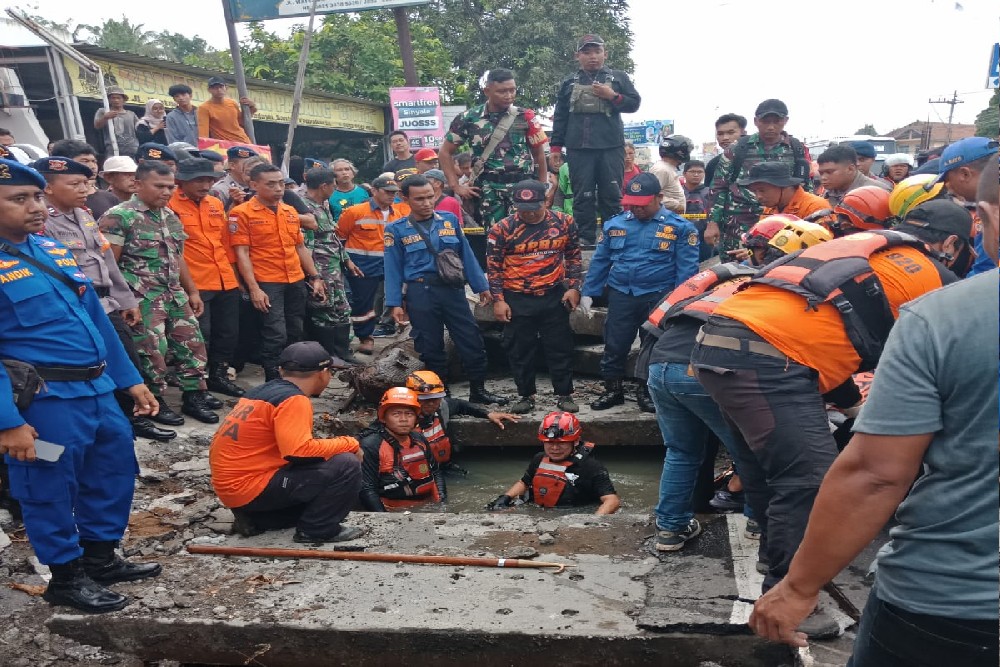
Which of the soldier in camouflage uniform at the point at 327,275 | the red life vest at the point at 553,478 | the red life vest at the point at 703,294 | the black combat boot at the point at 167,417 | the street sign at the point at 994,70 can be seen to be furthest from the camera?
the soldier in camouflage uniform at the point at 327,275

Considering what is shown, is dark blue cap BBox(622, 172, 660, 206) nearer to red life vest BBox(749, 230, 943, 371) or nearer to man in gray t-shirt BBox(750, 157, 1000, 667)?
red life vest BBox(749, 230, 943, 371)

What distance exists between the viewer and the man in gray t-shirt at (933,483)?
4.79 ft

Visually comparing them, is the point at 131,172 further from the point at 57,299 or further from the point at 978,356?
the point at 978,356

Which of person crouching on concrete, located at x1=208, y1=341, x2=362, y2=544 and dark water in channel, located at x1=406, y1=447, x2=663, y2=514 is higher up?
person crouching on concrete, located at x1=208, y1=341, x2=362, y2=544

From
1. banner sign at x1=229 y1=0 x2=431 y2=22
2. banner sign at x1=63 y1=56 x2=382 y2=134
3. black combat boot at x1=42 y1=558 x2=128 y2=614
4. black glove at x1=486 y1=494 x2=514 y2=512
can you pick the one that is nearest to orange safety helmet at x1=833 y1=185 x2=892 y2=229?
black glove at x1=486 y1=494 x2=514 y2=512

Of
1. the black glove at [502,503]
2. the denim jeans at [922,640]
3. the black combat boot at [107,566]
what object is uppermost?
the denim jeans at [922,640]

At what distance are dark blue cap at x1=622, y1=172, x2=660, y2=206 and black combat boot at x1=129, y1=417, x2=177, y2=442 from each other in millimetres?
3895

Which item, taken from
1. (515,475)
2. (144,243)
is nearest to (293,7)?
(144,243)

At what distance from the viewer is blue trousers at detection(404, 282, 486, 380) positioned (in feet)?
23.1

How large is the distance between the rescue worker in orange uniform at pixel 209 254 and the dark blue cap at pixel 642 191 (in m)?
3.35

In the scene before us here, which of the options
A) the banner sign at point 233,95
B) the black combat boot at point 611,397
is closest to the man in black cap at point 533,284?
the black combat boot at point 611,397

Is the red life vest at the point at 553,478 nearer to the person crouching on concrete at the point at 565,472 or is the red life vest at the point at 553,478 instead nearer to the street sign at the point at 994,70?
the person crouching on concrete at the point at 565,472

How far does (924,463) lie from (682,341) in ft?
7.23

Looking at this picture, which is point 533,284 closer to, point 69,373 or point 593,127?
point 593,127
